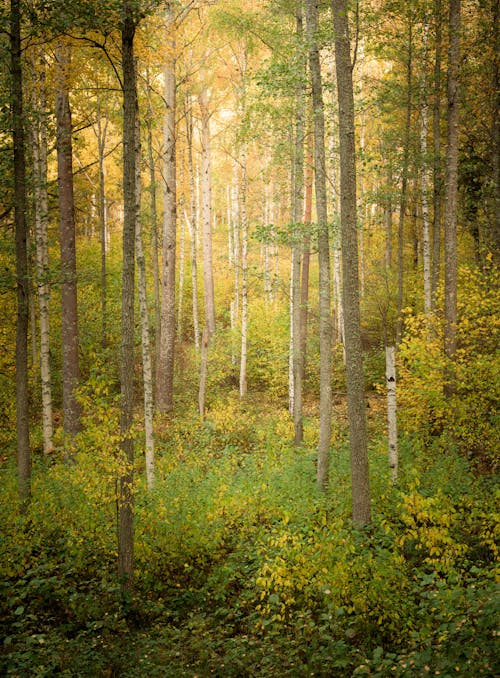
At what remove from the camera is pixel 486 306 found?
35.3 ft

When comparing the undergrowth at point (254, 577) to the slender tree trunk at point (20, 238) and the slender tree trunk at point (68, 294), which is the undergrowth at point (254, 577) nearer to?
the slender tree trunk at point (20, 238)

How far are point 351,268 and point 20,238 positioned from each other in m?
5.56

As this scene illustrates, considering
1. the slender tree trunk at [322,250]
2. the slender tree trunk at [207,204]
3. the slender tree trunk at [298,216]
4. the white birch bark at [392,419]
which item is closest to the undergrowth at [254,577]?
the white birch bark at [392,419]

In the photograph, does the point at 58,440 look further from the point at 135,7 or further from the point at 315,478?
the point at 135,7

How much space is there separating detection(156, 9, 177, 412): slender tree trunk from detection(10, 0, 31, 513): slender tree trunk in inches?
244

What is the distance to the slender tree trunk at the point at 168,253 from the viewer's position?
14531 millimetres

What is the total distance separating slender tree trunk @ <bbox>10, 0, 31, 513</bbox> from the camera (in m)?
8.02

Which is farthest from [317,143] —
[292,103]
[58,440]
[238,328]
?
[238,328]

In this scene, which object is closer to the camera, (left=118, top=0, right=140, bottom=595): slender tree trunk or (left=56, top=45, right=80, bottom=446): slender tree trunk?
(left=118, top=0, right=140, bottom=595): slender tree trunk

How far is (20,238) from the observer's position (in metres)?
8.55

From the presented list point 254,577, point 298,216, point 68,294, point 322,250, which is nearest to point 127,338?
point 254,577

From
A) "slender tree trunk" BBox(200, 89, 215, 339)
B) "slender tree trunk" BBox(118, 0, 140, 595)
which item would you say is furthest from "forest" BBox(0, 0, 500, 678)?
"slender tree trunk" BBox(200, 89, 215, 339)

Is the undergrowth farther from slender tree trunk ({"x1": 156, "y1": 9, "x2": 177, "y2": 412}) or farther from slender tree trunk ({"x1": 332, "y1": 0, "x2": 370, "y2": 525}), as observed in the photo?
slender tree trunk ({"x1": 156, "y1": 9, "x2": 177, "y2": 412})

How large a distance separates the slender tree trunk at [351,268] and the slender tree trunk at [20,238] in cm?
495
